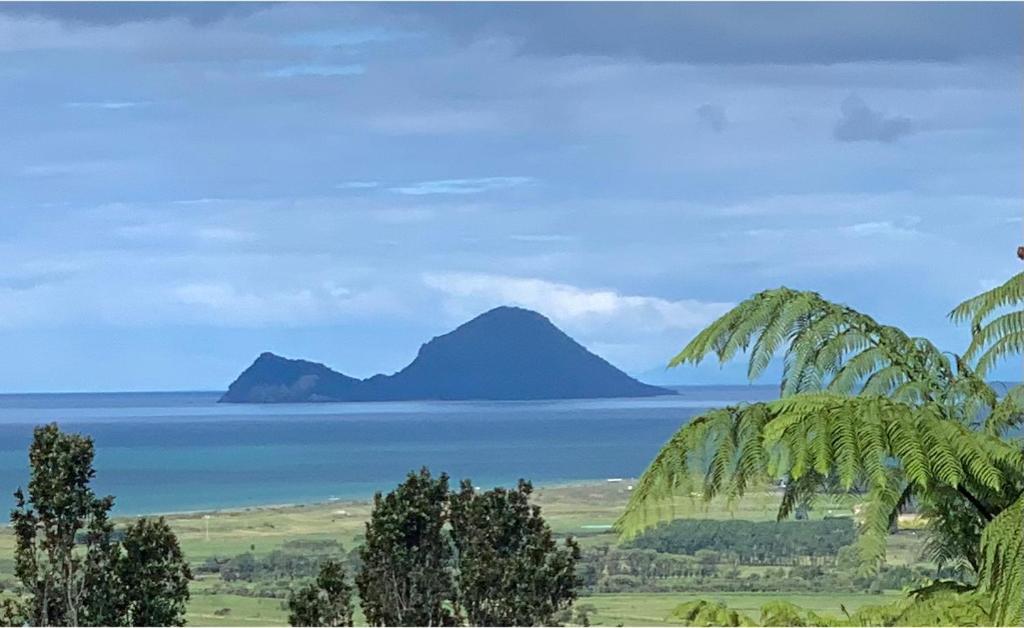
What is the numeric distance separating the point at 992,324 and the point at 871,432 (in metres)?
0.48

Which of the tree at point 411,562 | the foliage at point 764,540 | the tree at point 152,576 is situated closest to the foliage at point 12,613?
the tree at point 152,576

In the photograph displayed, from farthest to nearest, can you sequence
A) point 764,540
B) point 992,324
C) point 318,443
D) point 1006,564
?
point 318,443
point 764,540
point 992,324
point 1006,564

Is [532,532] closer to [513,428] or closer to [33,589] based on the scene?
[513,428]

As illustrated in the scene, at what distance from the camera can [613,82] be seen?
13.8 ft

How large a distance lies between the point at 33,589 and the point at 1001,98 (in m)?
3.41

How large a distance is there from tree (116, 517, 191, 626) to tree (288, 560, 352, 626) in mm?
309

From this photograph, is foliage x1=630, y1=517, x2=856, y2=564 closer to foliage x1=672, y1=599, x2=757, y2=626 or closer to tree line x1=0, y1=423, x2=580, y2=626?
tree line x1=0, y1=423, x2=580, y2=626

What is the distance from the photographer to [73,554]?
335 centimetres

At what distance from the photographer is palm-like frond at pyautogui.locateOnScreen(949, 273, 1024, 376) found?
193cm

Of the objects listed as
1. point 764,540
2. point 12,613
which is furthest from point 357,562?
point 764,540

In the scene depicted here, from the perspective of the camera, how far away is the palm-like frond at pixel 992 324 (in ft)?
6.33

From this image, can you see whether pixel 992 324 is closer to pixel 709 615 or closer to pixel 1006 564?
pixel 1006 564

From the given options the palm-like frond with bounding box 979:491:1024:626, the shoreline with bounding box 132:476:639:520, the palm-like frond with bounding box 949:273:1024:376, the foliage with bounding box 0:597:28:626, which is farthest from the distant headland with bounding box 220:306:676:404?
the palm-like frond with bounding box 979:491:1024:626

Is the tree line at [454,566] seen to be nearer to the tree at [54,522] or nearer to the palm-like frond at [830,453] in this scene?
the tree at [54,522]
